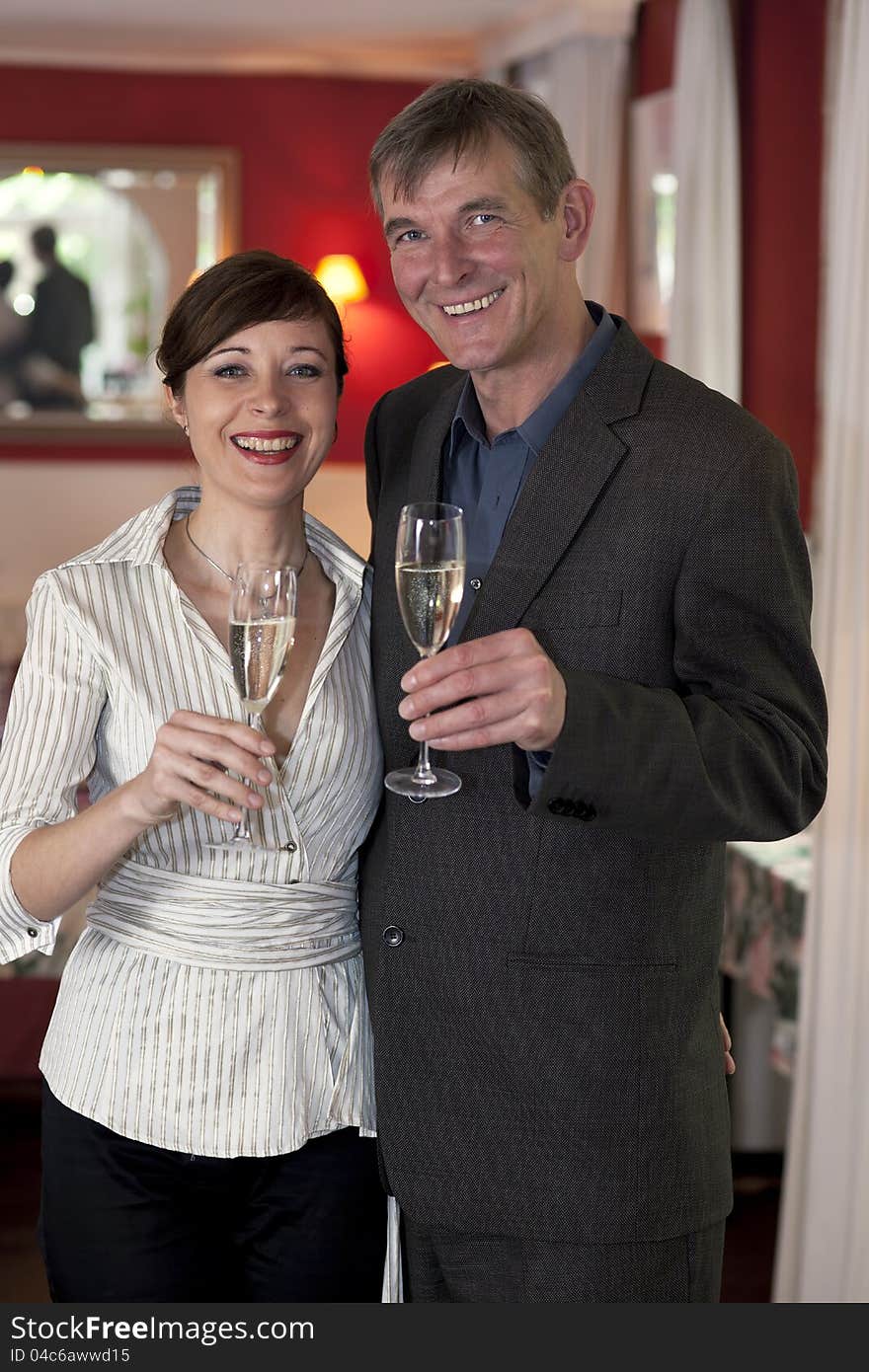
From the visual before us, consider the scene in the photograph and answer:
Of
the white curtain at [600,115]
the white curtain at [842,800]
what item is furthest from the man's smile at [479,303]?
the white curtain at [600,115]

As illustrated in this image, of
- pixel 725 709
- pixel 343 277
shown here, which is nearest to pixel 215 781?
pixel 725 709

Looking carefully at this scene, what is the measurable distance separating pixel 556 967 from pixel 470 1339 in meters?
0.41

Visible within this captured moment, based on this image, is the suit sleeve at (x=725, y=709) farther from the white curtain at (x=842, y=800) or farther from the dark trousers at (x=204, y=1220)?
the white curtain at (x=842, y=800)

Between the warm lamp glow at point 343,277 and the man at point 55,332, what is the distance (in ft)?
3.66

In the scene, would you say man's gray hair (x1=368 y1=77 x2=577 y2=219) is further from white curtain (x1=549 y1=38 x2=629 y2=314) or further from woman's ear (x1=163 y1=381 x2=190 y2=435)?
white curtain (x1=549 y1=38 x2=629 y2=314)

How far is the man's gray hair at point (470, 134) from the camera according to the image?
1.83 m

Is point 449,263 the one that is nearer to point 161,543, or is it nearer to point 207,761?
point 161,543

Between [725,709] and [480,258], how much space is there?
651 millimetres

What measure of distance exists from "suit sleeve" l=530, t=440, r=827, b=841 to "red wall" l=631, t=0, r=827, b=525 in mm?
2842

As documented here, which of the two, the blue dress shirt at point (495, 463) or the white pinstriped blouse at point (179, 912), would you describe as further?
the blue dress shirt at point (495, 463)

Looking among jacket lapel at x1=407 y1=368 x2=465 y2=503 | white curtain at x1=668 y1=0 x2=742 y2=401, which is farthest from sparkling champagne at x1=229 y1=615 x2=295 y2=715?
white curtain at x1=668 y1=0 x2=742 y2=401

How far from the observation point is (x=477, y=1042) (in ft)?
5.67

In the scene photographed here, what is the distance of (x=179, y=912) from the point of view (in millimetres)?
1753

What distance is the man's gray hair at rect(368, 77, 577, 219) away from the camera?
183cm
